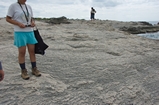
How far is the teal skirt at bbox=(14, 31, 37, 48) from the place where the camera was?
3.30 metres

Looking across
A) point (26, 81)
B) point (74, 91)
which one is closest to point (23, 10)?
point (26, 81)

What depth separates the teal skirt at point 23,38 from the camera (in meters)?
3.30

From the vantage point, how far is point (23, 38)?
10.9 ft

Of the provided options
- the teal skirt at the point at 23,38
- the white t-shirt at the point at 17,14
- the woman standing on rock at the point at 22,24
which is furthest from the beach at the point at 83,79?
the white t-shirt at the point at 17,14

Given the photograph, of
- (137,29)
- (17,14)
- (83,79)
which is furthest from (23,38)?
(137,29)

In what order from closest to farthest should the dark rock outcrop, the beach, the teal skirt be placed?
1. the beach
2. the teal skirt
3. the dark rock outcrop

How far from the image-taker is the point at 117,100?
3279 millimetres

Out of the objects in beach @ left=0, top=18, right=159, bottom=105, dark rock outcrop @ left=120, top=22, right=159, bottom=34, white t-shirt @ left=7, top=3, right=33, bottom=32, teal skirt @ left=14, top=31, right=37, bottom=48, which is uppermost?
white t-shirt @ left=7, top=3, right=33, bottom=32

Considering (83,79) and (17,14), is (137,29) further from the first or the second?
(17,14)

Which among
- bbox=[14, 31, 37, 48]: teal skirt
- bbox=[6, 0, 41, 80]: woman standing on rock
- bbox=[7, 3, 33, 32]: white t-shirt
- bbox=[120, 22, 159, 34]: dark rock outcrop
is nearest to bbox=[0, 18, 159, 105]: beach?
bbox=[6, 0, 41, 80]: woman standing on rock

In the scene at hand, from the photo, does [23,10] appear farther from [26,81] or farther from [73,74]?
[73,74]

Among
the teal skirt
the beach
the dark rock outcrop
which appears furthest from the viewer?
the dark rock outcrop

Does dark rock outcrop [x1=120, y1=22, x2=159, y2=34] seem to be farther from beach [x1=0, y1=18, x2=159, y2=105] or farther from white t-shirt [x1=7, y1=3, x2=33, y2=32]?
white t-shirt [x1=7, y1=3, x2=33, y2=32]

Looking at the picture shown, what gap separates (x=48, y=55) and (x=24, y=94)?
2266 mm
